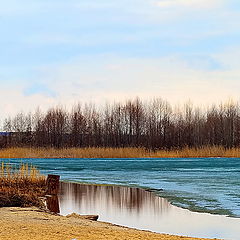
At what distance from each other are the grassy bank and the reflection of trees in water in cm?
2166

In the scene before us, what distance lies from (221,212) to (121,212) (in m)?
2.46

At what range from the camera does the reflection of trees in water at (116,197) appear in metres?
14.2

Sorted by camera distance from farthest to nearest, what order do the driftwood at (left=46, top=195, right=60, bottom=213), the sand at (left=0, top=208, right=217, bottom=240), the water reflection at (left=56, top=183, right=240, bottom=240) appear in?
1. the driftwood at (left=46, top=195, right=60, bottom=213)
2. the water reflection at (left=56, top=183, right=240, bottom=240)
3. the sand at (left=0, top=208, right=217, bottom=240)

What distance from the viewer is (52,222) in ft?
33.0

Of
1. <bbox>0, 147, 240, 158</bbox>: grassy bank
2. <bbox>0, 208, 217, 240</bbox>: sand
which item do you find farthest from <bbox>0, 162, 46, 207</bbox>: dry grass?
<bbox>0, 147, 240, 158</bbox>: grassy bank

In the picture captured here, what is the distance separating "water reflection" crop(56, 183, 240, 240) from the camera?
10828 millimetres

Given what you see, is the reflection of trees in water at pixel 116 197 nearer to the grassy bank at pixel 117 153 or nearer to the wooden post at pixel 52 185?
the wooden post at pixel 52 185

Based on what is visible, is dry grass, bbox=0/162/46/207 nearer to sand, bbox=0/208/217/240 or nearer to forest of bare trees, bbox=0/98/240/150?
sand, bbox=0/208/217/240

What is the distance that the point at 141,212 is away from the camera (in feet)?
43.5

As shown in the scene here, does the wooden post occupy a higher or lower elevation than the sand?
higher

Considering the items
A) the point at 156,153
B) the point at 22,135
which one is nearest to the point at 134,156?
the point at 156,153

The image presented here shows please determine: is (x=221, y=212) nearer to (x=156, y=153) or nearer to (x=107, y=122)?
(x=156, y=153)

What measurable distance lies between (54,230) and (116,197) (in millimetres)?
7330

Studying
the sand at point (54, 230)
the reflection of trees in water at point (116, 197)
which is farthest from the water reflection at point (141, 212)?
the sand at point (54, 230)
